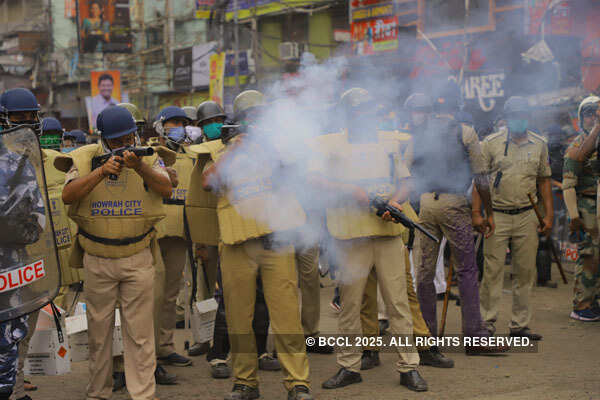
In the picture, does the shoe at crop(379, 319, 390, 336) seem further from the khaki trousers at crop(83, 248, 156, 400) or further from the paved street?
the khaki trousers at crop(83, 248, 156, 400)

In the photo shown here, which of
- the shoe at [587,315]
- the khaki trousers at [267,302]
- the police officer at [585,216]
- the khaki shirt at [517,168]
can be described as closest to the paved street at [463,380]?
the khaki trousers at [267,302]

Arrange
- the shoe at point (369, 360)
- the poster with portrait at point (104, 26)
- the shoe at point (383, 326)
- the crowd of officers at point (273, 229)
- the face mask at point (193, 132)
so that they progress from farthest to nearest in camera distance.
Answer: the poster with portrait at point (104, 26) → the shoe at point (383, 326) → the face mask at point (193, 132) → the shoe at point (369, 360) → the crowd of officers at point (273, 229)

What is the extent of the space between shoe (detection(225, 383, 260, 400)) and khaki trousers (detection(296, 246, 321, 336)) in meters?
1.29

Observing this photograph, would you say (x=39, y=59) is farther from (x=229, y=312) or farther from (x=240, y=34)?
(x=229, y=312)

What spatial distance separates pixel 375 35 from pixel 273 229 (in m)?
11.9

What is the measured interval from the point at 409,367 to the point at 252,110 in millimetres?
2209

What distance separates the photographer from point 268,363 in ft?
18.1

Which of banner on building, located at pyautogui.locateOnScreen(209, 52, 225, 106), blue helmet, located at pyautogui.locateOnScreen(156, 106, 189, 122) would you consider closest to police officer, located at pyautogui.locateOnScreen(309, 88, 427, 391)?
blue helmet, located at pyautogui.locateOnScreen(156, 106, 189, 122)

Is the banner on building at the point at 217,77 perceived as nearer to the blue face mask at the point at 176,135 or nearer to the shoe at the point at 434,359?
the blue face mask at the point at 176,135

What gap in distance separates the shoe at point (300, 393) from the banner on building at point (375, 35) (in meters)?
10.1

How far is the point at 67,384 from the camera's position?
523cm

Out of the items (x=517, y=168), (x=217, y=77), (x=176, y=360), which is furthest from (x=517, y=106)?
(x=217, y=77)

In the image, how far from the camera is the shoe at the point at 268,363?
551cm

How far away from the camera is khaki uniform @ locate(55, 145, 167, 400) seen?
4.34 metres
